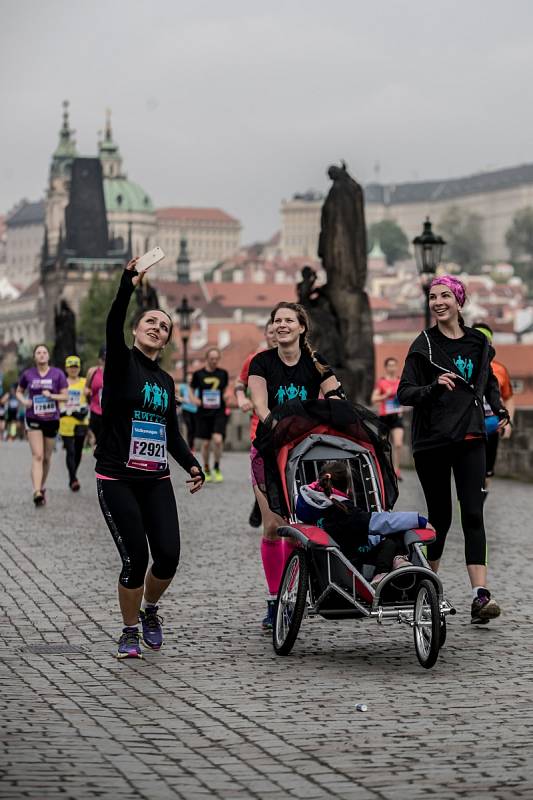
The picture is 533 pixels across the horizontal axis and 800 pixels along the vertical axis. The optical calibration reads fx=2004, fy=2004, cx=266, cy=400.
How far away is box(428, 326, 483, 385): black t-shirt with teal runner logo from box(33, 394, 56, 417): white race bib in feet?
29.3

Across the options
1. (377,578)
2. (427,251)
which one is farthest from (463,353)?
(427,251)

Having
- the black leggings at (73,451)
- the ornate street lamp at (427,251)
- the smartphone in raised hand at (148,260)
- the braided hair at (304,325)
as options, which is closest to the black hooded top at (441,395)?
the braided hair at (304,325)

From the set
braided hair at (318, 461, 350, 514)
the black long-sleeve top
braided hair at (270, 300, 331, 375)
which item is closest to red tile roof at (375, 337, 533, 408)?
braided hair at (270, 300, 331, 375)

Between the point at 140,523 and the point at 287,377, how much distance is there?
4.11 ft

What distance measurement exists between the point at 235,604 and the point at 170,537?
1.97m

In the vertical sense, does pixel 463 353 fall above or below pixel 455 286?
below

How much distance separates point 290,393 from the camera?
30.6ft

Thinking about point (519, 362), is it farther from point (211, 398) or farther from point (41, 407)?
point (41, 407)

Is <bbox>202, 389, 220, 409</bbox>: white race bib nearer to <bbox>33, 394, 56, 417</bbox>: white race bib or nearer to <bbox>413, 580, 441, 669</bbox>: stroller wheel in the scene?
<bbox>33, 394, 56, 417</bbox>: white race bib

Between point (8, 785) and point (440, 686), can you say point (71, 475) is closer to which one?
point (440, 686)

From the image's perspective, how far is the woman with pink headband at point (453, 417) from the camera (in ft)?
31.1

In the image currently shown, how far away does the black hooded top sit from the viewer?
948cm

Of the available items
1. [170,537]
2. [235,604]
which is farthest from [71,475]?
[170,537]

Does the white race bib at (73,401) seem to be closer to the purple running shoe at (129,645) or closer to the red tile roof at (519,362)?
the purple running shoe at (129,645)
